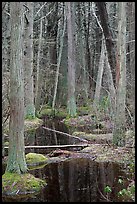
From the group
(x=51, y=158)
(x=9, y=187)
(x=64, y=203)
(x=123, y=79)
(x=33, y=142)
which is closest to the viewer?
(x=64, y=203)

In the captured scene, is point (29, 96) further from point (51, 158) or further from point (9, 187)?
point (9, 187)

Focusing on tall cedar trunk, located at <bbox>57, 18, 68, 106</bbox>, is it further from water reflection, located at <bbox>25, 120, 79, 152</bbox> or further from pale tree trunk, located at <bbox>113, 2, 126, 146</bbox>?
pale tree trunk, located at <bbox>113, 2, 126, 146</bbox>

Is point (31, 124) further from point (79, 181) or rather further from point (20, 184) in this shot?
point (20, 184)

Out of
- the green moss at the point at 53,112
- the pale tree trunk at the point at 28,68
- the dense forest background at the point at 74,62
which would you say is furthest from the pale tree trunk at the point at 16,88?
the green moss at the point at 53,112

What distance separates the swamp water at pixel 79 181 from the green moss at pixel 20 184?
0.21m

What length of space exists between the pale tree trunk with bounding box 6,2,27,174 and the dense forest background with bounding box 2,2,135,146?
11 cm

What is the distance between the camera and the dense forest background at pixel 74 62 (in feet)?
39.1

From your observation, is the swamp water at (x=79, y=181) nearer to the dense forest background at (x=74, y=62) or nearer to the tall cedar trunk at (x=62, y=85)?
the dense forest background at (x=74, y=62)

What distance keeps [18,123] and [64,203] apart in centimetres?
233

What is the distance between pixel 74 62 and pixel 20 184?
15695mm

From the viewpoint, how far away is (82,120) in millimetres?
20312

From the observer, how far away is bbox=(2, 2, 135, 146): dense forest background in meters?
11.9

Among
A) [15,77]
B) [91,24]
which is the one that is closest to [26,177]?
[15,77]

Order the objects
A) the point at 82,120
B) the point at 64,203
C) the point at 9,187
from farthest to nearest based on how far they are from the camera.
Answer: the point at 82,120 < the point at 9,187 < the point at 64,203
